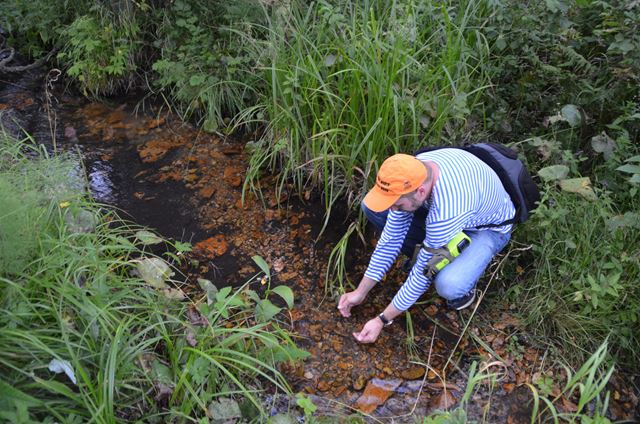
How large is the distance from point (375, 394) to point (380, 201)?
3.27 feet

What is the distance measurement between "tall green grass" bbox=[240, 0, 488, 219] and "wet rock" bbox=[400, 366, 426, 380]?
3.64 ft

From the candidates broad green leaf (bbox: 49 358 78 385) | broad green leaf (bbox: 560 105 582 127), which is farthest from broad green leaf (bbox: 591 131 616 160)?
broad green leaf (bbox: 49 358 78 385)

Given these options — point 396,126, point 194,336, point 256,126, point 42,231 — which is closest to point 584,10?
point 396,126

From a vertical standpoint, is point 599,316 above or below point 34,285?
below

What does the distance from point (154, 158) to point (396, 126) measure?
7.13 ft

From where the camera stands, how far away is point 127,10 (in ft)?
14.6

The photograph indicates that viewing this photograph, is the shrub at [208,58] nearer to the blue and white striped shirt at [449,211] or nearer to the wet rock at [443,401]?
the blue and white striped shirt at [449,211]

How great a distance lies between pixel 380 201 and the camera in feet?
7.27

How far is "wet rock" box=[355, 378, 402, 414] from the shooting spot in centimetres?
245

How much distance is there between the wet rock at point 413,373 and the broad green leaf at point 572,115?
64.9 inches

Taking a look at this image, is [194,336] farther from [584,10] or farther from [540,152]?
[584,10]

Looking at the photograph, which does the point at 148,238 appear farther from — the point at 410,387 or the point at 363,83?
the point at 410,387

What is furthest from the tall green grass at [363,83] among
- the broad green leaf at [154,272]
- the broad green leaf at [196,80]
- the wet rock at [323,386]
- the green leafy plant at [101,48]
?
the green leafy plant at [101,48]

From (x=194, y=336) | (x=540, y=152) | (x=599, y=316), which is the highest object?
(x=540, y=152)
